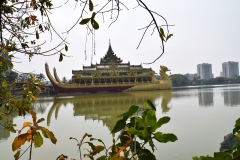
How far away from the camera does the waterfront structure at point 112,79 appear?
17.7 metres

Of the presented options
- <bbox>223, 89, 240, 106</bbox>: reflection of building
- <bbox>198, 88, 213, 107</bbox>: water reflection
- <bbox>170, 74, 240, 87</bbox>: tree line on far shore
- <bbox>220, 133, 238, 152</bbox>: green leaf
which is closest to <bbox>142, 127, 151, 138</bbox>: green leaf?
<bbox>220, 133, 238, 152</bbox>: green leaf

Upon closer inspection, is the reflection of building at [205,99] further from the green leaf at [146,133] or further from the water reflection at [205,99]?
the green leaf at [146,133]

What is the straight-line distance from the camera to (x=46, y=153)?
2488mm

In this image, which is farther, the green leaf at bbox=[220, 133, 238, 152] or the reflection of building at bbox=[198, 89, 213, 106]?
the reflection of building at bbox=[198, 89, 213, 106]

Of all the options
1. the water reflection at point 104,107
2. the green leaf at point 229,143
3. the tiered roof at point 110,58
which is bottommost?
the water reflection at point 104,107

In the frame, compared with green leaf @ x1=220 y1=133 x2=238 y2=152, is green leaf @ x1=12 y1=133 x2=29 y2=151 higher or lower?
higher

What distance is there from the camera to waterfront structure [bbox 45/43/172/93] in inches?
698

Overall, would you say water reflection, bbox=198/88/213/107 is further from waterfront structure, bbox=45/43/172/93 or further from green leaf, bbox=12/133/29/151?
waterfront structure, bbox=45/43/172/93

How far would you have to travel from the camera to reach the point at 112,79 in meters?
18.8

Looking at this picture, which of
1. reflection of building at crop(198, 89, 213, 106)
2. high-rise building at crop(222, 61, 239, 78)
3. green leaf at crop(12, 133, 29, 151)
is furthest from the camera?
high-rise building at crop(222, 61, 239, 78)

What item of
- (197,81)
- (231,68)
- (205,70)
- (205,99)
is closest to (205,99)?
(205,99)

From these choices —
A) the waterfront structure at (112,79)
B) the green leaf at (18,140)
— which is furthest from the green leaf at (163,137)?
the waterfront structure at (112,79)

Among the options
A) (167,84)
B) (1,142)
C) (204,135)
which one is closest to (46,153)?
(1,142)

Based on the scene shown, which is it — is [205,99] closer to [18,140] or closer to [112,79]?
[18,140]
